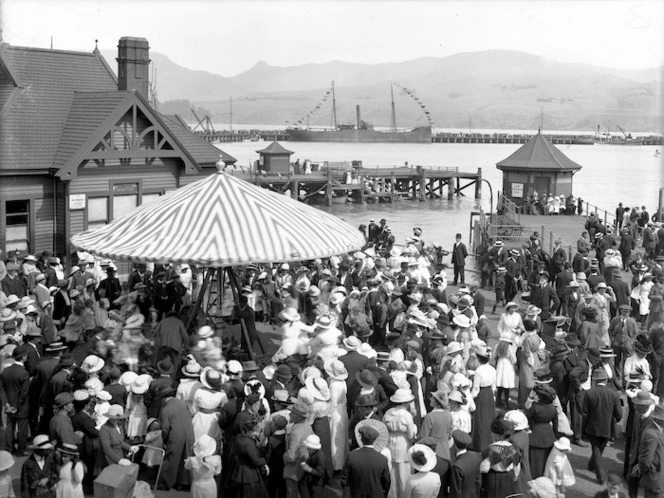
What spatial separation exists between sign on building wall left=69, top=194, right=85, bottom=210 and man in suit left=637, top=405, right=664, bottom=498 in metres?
17.5

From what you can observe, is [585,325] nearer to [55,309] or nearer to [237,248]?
[237,248]

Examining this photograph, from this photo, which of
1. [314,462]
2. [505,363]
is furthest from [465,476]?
[505,363]

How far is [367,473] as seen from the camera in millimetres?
7887

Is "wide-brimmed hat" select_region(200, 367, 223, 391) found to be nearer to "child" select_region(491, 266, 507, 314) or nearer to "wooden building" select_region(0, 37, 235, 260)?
"child" select_region(491, 266, 507, 314)

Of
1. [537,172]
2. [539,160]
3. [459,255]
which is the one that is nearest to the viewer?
[459,255]

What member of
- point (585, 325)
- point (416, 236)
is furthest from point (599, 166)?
point (585, 325)

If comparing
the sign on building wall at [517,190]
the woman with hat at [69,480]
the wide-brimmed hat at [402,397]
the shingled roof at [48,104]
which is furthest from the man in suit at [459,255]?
the sign on building wall at [517,190]

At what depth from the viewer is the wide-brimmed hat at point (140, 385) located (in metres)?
9.45

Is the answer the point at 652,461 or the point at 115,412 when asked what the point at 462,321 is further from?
the point at 115,412

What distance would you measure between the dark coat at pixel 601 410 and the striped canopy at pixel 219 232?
4780 millimetres

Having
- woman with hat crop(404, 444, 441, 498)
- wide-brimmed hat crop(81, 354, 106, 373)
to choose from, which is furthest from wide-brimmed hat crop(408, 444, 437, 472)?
wide-brimmed hat crop(81, 354, 106, 373)

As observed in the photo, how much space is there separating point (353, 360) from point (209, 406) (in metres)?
2.27

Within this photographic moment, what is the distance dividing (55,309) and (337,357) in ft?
22.2

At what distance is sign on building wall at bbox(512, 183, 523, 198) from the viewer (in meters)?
39.7
